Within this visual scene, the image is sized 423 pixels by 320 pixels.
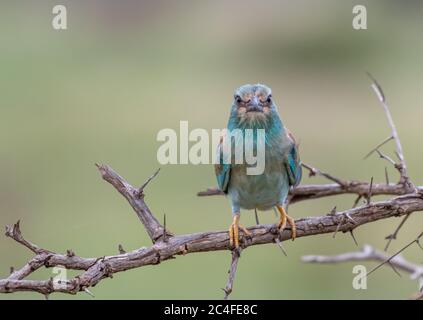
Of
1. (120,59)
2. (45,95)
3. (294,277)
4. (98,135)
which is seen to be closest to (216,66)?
(120,59)

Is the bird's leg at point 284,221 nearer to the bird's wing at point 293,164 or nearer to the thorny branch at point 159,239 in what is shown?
the thorny branch at point 159,239

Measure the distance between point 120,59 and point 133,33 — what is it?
2.07 meters

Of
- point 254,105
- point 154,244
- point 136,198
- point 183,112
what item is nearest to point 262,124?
point 254,105

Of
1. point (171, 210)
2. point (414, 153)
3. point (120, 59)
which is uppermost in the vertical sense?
point (120, 59)

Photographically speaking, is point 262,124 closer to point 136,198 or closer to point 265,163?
point 265,163

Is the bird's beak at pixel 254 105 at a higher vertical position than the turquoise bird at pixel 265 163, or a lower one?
higher

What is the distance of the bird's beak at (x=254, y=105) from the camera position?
536cm

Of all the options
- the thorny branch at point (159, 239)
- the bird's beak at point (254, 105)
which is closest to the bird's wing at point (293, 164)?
the bird's beak at point (254, 105)

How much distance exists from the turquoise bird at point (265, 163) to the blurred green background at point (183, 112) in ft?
10.4

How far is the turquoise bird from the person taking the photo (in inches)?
214

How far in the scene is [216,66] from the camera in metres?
18.7

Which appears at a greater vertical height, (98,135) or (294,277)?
(98,135)

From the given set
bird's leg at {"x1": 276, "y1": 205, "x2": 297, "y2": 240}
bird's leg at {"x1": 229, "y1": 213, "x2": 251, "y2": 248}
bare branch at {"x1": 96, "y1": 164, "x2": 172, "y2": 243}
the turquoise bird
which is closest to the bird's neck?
the turquoise bird
